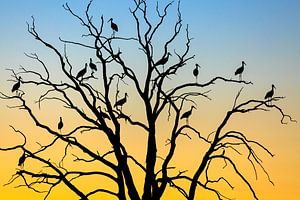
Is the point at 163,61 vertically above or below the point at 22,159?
above

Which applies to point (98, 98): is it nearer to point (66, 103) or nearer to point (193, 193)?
point (66, 103)

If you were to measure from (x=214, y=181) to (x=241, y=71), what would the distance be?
12.9ft

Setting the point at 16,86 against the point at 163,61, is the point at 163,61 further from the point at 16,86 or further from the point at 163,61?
the point at 16,86

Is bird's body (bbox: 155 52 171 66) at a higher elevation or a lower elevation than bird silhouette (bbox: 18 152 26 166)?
higher

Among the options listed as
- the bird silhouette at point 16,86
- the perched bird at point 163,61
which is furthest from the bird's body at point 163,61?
the bird silhouette at point 16,86

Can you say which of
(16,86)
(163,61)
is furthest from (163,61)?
(16,86)

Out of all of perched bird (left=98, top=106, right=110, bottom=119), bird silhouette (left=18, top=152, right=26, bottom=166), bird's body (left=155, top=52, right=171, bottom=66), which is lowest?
bird silhouette (left=18, top=152, right=26, bottom=166)

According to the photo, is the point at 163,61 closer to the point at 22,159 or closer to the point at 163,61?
the point at 163,61

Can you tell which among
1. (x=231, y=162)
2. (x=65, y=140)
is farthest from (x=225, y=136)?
(x=65, y=140)

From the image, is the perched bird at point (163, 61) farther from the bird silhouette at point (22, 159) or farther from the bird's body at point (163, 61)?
the bird silhouette at point (22, 159)

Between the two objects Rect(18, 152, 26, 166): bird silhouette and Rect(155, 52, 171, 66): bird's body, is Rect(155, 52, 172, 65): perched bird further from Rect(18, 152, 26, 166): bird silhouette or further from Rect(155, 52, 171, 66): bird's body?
Rect(18, 152, 26, 166): bird silhouette

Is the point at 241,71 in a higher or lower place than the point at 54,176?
higher

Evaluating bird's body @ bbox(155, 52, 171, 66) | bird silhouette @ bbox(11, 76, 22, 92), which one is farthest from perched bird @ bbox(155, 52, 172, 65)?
bird silhouette @ bbox(11, 76, 22, 92)

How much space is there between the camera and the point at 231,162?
22875 mm
